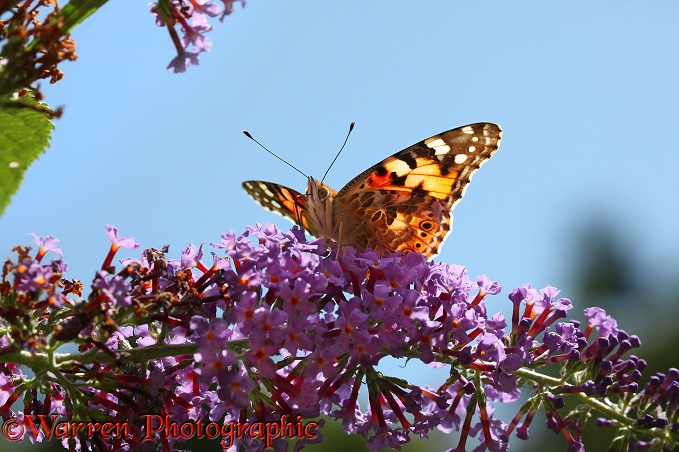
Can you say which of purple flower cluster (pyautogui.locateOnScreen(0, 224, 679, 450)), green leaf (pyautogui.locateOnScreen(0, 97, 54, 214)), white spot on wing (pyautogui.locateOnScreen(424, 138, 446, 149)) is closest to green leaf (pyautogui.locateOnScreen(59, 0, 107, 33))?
green leaf (pyautogui.locateOnScreen(0, 97, 54, 214))

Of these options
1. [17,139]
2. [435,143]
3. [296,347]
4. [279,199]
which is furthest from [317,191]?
[17,139]

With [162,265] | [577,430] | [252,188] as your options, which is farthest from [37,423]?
[577,430]

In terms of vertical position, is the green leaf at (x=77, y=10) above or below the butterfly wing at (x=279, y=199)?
below

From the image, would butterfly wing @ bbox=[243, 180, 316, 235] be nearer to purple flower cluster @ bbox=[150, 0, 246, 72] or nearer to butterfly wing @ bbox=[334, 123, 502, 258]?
butterfly wing @ bbox=[334, 123, 502, 258]

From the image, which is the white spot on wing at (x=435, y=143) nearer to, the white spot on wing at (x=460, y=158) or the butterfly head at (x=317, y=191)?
the white spot on wing at (x=460, y=158)

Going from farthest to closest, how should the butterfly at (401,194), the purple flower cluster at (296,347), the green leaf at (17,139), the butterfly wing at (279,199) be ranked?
the butterfly wing at (279,199) → the butterfly at (401,194) → the purple flower cluster at (296,347) → the green leaf at (17,139)

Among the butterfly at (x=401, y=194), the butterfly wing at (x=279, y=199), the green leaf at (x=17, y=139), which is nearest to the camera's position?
the green leaf at (x=17, y=139)

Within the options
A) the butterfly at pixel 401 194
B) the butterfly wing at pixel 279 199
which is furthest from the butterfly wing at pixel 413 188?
the butterfly wing at pixel 279 199
